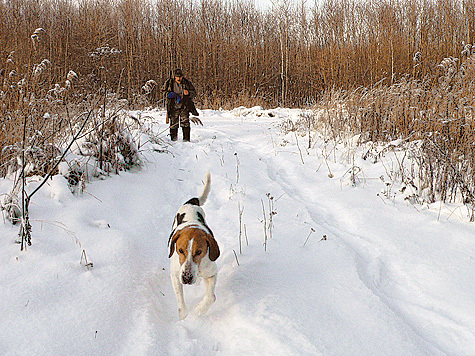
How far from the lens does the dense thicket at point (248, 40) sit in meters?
15.0

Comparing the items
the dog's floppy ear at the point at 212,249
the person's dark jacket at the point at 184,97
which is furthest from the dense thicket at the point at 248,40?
the dog's floppy ear at the point at 212,249

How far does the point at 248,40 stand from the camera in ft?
66.8

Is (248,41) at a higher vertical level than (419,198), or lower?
higher

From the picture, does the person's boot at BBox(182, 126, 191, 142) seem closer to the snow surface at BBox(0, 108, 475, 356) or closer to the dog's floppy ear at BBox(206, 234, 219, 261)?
the snow surface at BBox(0, 108, 475, 356)

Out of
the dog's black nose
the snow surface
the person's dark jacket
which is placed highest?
the person's dark jacket

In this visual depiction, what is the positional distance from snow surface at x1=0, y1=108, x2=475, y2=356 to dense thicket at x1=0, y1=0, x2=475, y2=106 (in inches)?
510

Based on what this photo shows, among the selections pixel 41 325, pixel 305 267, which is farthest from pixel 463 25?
pixel 41 325

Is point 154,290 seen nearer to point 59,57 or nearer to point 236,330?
point 236,330

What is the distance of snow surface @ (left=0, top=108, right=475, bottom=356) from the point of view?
188 cm

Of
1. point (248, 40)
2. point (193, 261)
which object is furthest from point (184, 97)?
point (248, 40)

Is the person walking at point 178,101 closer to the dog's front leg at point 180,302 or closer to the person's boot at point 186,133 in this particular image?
the person's boot at point 186,133

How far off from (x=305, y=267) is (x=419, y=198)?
2244 mm

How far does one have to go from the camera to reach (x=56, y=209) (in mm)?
3230

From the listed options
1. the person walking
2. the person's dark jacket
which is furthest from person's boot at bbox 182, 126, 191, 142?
the person's dark jacket
